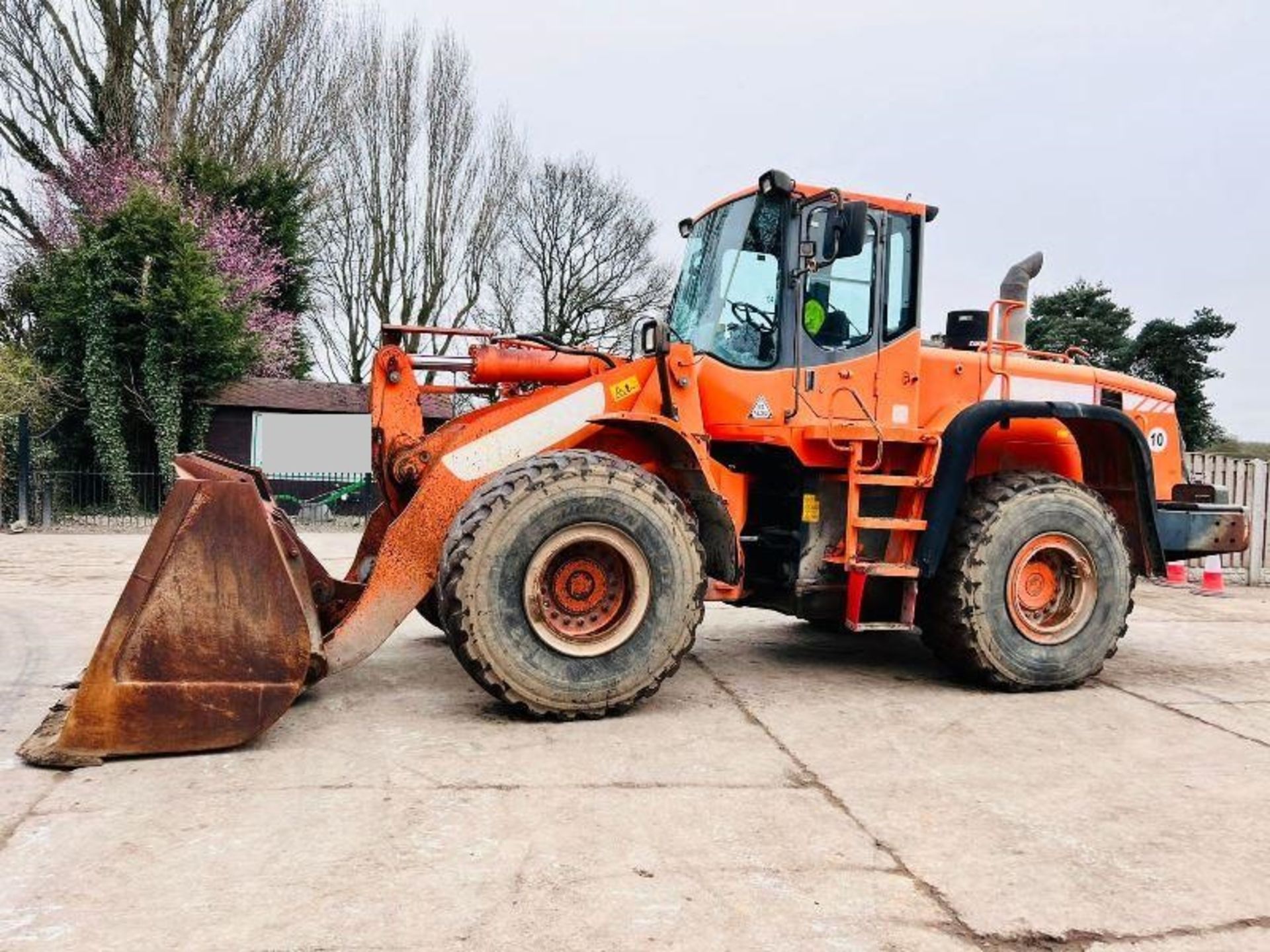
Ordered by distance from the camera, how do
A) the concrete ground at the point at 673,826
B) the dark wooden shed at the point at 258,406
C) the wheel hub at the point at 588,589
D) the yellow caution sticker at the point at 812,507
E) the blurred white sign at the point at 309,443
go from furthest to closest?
the blurred white sign at the point at 309,443 < the dark wooden shed at the point at 258,406 < the yellow caution sticker at the point at 812,507 < the wheel hub at the point at 588,589 < the concrete ground at the point at 673,826

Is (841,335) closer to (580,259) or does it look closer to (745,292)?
(745,292)

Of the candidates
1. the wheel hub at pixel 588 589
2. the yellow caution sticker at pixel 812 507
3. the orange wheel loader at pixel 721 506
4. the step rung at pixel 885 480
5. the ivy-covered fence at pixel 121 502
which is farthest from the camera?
the ivy-covered fence at pixel 121 502

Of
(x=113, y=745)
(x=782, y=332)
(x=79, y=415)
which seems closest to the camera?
(x=113, y=745)

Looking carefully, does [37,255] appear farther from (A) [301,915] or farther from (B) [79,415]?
(A) [301,915]

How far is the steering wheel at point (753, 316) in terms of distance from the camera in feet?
18.6

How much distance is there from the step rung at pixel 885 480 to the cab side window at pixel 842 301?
78 centimetres

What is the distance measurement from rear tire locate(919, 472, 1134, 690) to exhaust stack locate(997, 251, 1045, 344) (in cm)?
102

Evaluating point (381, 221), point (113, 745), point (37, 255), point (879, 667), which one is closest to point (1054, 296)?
Answer: point (381, 221)

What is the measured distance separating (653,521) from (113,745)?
2504 mm

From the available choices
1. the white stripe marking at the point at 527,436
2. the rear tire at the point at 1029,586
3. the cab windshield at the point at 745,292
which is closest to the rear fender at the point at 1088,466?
the rear tire at the point at 1029,586

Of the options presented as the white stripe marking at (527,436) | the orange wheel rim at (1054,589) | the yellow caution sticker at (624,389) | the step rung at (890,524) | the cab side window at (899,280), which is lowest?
the orange wheel rim at (1054,589)

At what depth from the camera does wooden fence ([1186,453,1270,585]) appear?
40.2 ft

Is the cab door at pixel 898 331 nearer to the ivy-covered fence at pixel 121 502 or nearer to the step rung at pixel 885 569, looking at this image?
the step rung at pixel 885 569

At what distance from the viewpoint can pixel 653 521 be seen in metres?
4.82
